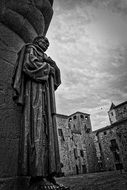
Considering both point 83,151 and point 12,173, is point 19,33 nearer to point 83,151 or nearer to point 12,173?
point 12,173

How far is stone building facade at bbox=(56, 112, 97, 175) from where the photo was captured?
29.5m

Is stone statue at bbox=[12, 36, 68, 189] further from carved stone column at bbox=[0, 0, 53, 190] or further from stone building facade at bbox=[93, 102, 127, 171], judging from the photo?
stone building facade at bbox=[93, 102, 127, 171]

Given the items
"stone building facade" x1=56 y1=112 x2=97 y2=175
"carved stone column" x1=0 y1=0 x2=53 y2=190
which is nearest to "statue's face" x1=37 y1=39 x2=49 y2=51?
"carved stone column" x1=0 y1=0 x2=53 y2=190

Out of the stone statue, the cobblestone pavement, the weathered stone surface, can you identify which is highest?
the stone statue

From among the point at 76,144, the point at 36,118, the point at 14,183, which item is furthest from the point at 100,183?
the point at 76,144

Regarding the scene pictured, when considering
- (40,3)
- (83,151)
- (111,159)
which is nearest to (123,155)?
(111,159)

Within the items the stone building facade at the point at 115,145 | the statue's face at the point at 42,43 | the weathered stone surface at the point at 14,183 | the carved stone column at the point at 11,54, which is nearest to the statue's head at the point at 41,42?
the statue's face at the point at 42,43

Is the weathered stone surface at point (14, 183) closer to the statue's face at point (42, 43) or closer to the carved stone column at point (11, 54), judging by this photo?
the carved stone column at point (11, 54)

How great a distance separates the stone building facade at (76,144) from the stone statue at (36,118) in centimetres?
2711

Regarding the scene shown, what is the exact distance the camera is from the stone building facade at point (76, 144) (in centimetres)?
2947

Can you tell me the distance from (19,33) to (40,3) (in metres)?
0.91

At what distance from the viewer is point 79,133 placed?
129ft

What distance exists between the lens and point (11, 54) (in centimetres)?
281

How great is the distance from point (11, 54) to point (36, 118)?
1338 mm
